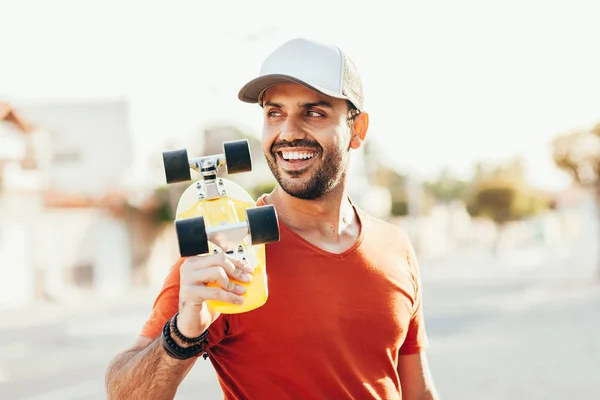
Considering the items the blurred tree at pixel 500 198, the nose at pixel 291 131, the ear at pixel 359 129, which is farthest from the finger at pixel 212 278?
the blurred tree at pixel 500 198

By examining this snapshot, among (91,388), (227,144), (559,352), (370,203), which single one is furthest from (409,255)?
(370,203)

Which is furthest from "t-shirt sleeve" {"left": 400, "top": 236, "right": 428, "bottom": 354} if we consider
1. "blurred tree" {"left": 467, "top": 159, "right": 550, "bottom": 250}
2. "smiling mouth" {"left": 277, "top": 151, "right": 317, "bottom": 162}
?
"blurred tree" {"left": 467, "top": 159, "right": 550, "bottom": 250}

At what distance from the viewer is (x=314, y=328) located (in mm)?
2244

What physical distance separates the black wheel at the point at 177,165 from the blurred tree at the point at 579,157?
22.7 metres

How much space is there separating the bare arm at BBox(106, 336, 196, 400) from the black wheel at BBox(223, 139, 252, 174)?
46 centimetres

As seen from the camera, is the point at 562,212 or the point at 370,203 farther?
the point at 562,212

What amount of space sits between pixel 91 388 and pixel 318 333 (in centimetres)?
866

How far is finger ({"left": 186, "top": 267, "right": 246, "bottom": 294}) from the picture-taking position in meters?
1.71

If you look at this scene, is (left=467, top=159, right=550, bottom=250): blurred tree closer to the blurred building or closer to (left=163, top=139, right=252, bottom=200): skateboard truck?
the blurred building

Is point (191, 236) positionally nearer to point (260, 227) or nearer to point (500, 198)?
point (260, 227)

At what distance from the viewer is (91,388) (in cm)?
1025

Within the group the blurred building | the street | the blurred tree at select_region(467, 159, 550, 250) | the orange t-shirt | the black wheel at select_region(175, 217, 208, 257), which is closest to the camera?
the black wheel at select_region(175, 217, 208, 257)

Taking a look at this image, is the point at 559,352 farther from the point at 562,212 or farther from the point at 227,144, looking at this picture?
the point at 562,212

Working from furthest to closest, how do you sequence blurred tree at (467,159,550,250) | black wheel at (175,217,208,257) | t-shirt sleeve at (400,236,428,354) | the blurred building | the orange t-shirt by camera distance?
blurred tree at (467,159,550,250) → the blurred building → t-shirt sleeve at (400,236,428,354) → the orange t-shirt → black wheel at (175,217,208,257)
